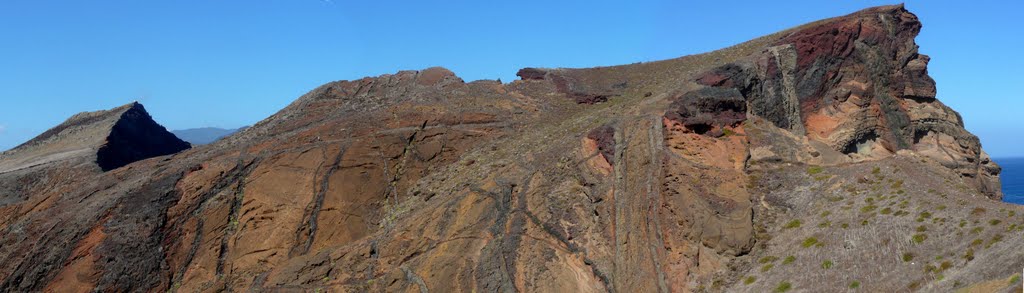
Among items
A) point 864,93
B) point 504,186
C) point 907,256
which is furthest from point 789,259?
point 864,93

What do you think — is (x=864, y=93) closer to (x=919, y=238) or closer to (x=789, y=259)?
(x=789, y=259)

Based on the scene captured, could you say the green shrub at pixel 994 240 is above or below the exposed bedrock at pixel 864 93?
below

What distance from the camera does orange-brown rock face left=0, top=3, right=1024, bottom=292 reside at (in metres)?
23.4

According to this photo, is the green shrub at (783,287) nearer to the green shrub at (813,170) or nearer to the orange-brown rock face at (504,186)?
the orange-brown rock face at (504,186)

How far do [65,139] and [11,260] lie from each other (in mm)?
22349

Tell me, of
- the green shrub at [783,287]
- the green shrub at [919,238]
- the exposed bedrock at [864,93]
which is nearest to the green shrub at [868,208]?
the green shrub at [919,238]

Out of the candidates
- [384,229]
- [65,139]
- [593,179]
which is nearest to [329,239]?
[384,229]

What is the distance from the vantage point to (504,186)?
2689 cm

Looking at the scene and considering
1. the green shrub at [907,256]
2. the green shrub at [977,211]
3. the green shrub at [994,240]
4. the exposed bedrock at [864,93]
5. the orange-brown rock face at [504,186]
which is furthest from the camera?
the exposed bedrock at [864,93]

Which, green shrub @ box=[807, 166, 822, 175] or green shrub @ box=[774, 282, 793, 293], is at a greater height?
green shrub @ box=[807, 166, 822, 175]

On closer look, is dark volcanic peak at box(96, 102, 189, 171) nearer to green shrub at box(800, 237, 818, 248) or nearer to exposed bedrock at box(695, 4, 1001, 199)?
green shrub at box(800, 237, 818, 248)

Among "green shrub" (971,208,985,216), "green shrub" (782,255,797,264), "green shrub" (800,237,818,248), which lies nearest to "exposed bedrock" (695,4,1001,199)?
"green shrub" (800,237,818,248)

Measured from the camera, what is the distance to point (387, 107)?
3488 centimetres

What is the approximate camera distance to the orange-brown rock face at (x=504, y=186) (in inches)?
922
